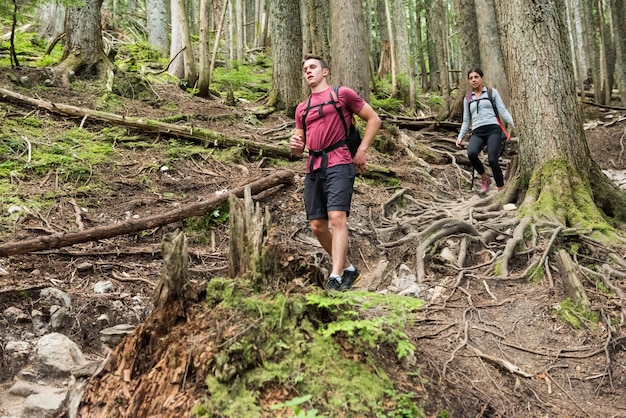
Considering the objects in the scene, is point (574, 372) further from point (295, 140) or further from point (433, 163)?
point (433, 163)

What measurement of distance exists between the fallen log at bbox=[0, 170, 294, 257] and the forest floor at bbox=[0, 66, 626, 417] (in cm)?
17

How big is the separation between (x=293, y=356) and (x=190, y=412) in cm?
60

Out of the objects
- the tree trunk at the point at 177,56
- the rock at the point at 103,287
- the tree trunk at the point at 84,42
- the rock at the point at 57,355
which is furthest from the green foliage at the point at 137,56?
the rock at the point at 57,355

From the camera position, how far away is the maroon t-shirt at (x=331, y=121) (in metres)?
4.42

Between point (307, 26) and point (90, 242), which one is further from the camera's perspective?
point (307, 26)

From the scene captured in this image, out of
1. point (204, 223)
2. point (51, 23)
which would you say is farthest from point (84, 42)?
point (51, 23)

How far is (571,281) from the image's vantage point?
4391 millimetres

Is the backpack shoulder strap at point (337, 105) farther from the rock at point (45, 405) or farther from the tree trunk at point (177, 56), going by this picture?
the tree trunk at point (177, 56)

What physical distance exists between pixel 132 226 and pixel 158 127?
2.87 metres

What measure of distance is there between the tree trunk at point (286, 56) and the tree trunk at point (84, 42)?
3434mm

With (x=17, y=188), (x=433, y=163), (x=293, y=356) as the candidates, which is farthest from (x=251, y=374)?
(x=433, y=163)

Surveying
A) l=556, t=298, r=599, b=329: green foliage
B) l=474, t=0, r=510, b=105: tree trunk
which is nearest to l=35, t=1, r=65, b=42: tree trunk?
l=474, t=0, r=510, b=105: tree trunk

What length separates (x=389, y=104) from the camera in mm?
14172

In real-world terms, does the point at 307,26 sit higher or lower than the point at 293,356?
higher
